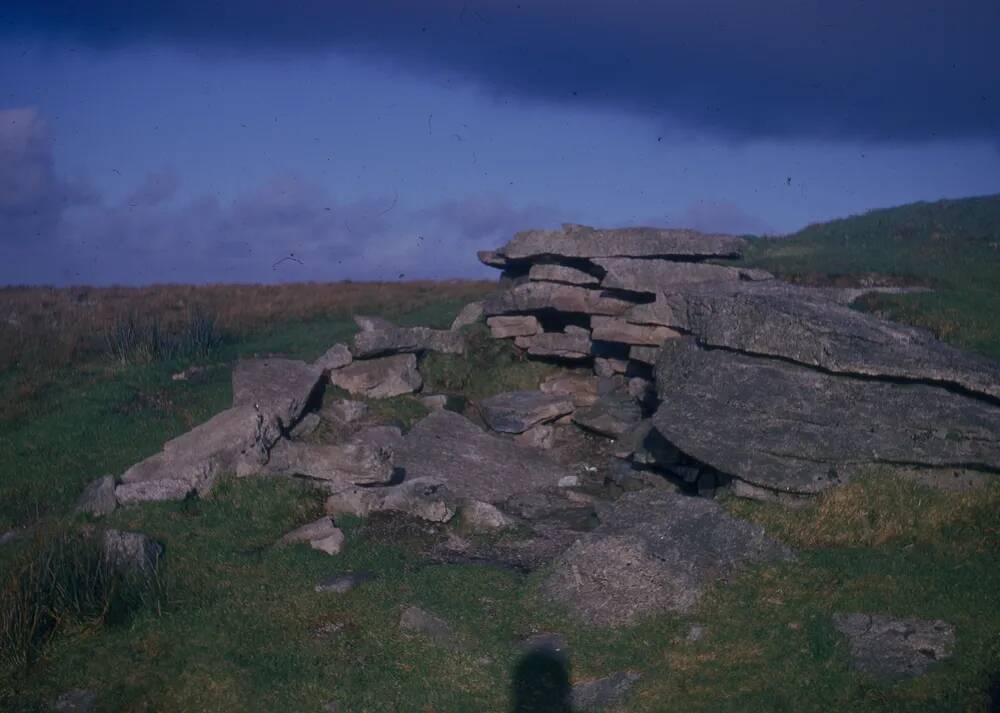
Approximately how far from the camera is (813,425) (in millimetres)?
11086

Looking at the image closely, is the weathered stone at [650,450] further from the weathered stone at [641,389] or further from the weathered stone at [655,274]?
the weathered stone at [655,274]

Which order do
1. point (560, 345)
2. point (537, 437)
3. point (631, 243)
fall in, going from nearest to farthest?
point (537, 437), point (631, 243), point (560, 345)

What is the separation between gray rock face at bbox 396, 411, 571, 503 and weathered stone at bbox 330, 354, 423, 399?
5.17 ft

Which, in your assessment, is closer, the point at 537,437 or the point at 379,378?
the point at 537,437

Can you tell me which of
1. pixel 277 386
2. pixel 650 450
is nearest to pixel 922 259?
pixel 650 450

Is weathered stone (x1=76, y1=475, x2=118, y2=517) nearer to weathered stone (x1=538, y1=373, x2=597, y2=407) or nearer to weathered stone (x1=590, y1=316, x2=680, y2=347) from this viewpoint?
weathered stone (x1=538, y1=373, x2=597, y2=407)

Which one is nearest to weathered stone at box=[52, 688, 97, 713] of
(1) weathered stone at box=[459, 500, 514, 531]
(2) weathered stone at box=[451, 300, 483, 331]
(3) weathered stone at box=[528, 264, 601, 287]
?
(1) weathered stone at box=[459, 500, 514, 531]

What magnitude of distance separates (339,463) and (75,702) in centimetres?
520

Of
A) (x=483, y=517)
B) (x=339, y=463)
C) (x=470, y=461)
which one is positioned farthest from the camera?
(x=470, y=461)

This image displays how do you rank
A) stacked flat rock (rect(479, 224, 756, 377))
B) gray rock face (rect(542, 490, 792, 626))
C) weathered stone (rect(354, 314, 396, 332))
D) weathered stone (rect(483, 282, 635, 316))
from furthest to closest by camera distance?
1. weathered stone (rect(354, 314, 396, 332))
2. weathered stone (rect(483, 282, 635, 316))
3. stacked flat rock (rect(479, 224, 756, 377))
4. gray rock face (rect(542, 490, 792, 626))

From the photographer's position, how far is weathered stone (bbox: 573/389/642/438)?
49.6 ft

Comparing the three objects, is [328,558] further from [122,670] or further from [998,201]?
[998,201]

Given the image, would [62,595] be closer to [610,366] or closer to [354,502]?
[354,502]

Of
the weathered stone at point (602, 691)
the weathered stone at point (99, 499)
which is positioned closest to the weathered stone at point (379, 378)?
the weathered stone at point (99, 499)
